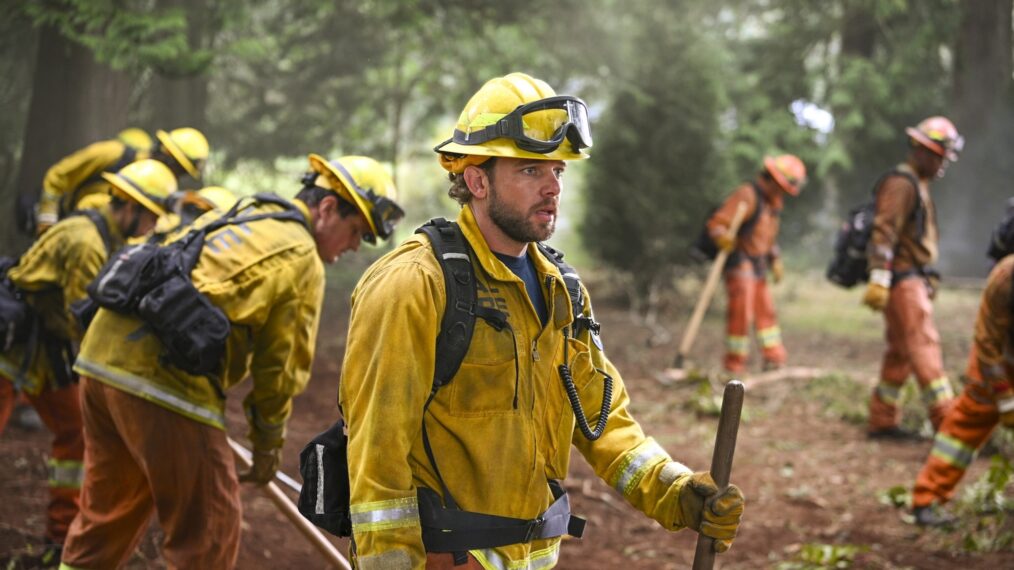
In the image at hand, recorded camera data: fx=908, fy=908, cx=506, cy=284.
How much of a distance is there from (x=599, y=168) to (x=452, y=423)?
11.5 m

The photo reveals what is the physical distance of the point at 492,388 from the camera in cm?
258

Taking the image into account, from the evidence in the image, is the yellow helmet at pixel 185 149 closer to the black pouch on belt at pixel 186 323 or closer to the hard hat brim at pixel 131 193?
the hard hat brim at pixel 131 193

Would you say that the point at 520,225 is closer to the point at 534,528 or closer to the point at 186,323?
the point at 534,528

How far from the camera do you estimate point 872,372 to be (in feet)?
35.1

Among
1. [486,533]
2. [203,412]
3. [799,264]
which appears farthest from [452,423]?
[799,264]

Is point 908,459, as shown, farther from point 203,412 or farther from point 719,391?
point 203,412

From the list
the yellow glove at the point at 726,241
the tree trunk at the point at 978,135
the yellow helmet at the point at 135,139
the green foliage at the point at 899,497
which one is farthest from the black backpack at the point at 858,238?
the tree trunk at the point at 978,135

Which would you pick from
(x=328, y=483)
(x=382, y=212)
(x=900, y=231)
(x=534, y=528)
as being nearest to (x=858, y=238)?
(x=900, y=231)

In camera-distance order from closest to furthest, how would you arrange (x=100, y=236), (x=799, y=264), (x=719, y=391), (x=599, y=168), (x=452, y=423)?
(x=452, y=423), (x=100, y=236), (x=719, y=391), (x=599, y=168), (x=799, y=264)

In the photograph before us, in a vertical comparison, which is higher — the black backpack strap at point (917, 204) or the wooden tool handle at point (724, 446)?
the black backpack strap at point (917, 204)

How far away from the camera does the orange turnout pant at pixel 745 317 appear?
1005cm

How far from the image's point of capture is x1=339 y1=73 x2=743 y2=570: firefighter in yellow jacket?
2404mm

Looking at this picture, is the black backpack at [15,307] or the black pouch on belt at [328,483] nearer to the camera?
the black pouch on belt at [328,483]

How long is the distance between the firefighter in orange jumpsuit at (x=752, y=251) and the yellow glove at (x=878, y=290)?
2599 millimetres
